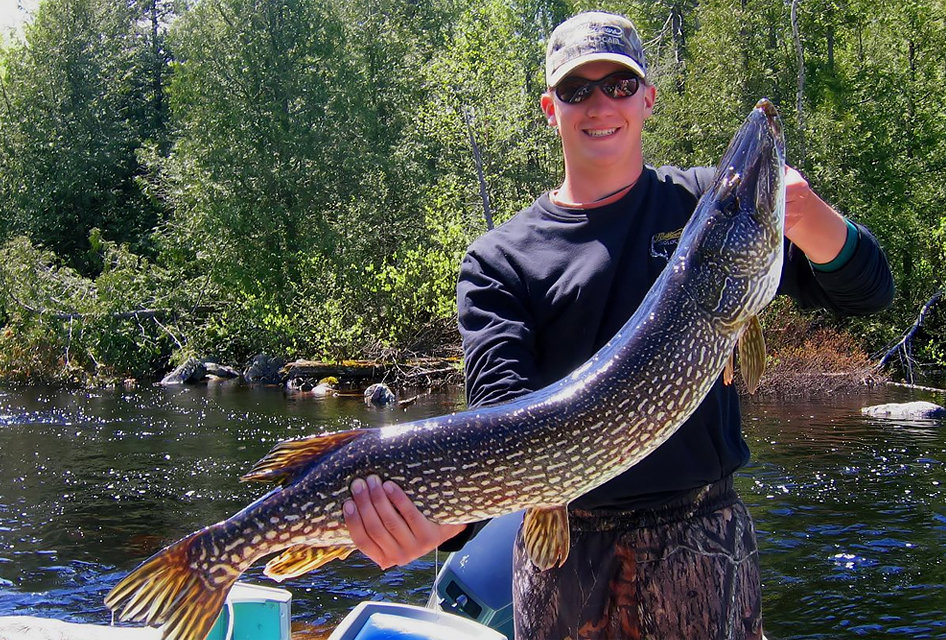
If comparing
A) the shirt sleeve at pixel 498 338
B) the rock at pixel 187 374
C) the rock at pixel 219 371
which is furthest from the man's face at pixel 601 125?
the rock at pixel 219 371

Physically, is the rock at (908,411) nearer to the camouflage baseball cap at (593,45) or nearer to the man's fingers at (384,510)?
the camouflage baseball cap at (593,45)

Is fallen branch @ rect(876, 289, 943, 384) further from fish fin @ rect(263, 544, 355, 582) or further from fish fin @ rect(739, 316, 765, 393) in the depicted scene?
fish fin @ rect(263, 544, 355, 582)

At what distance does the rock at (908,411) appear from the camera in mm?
14211

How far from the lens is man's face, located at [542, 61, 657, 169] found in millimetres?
2625

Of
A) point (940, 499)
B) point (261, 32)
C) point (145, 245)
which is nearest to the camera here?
point (940, 499)

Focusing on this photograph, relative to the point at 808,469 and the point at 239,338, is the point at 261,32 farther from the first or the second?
the point at 808,469

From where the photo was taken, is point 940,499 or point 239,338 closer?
point 940,499

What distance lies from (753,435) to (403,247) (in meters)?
13.9

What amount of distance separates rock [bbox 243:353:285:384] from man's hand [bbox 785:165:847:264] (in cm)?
2152

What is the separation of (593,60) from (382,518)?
150cm

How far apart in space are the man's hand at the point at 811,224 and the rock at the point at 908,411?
13.2m

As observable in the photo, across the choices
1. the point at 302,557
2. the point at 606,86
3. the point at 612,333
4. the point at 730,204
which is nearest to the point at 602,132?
the point at 606,86

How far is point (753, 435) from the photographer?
13.1m

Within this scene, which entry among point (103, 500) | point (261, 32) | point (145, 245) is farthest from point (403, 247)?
point (103, 500)
